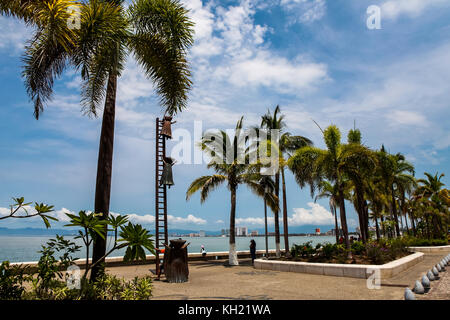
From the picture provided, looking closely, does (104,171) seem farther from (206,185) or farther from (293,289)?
(206,185)

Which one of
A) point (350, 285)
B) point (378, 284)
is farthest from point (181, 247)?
point (378, 284)

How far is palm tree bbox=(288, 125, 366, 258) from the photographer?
690 inches

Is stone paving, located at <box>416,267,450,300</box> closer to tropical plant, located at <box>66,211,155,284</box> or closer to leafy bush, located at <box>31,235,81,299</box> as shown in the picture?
tropical plant, located at <box>66,211,155,284</box>

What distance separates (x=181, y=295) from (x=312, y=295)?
4080mm

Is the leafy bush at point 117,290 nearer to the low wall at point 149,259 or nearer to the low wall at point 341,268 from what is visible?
the low wall at point 149,259

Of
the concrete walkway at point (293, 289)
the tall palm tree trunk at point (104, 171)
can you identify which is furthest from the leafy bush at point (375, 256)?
the tall palm tree trunk at point (104, 171)

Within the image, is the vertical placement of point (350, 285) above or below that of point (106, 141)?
below

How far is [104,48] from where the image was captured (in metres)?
7.36

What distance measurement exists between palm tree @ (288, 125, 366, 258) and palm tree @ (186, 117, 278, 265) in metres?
3.58

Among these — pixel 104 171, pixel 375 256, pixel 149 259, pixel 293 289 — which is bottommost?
pixel 149 259

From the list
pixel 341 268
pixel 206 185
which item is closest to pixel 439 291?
pixel 341 268

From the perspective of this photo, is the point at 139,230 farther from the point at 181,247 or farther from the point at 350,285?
the point at 350,285

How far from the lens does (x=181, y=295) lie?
9.64 meters

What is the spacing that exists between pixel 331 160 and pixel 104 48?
1437 cm
